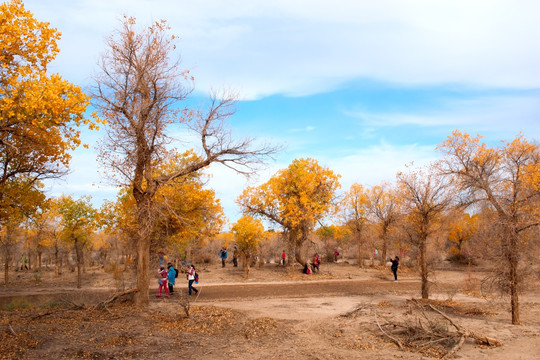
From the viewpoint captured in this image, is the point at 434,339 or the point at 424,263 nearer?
the point at 434,339

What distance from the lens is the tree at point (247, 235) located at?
95.0 feet

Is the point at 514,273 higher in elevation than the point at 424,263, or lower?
higher

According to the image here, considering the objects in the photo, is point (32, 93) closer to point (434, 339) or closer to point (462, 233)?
point (434, 339)

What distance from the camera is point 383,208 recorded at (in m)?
34.9

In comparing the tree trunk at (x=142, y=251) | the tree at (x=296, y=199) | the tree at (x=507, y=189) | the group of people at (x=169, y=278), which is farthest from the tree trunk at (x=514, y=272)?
the tree at (x=296, y=199)

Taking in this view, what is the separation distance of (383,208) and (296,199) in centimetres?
959

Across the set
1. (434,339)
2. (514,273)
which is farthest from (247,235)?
(434,339)

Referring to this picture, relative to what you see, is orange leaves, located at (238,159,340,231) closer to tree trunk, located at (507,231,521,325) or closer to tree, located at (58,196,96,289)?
tree, located at (58,196,96,289)

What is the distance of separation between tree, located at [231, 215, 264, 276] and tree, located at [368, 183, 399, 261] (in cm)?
1137

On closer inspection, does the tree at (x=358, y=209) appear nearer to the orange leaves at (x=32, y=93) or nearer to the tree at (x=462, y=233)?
the tree at (x=462, y=233)

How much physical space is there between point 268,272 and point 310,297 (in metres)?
12.9

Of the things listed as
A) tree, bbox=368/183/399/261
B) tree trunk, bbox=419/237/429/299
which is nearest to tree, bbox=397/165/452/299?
tree trunk, bbox=419/237/429/299

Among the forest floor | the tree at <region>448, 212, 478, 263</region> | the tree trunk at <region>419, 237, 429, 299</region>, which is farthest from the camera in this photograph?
the tree at <region>448, 212, 478, 263</region>

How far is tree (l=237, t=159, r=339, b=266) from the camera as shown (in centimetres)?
2975
